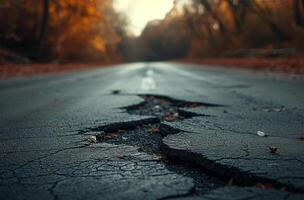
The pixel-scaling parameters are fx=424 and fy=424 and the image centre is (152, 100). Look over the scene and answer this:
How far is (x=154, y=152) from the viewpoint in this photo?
3215 mm

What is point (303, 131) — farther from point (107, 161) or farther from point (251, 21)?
point (251, 21)

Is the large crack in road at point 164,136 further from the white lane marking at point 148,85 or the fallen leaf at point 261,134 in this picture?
the white lane marking at point 148,85

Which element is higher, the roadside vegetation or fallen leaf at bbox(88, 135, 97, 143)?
the roadside vegetation

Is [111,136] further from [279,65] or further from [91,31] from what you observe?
[91,31]

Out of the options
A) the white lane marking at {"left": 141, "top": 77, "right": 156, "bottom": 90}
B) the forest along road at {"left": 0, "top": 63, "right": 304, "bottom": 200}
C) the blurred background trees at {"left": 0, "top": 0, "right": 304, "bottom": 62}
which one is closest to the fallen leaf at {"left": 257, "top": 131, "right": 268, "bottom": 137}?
the forest along road at {"left": 0, "top": 63, "right": 304, "bottom": 200}

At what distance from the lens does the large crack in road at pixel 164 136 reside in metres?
2.47

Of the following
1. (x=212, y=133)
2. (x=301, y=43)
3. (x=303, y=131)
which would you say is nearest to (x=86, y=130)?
(x=212, y=133)

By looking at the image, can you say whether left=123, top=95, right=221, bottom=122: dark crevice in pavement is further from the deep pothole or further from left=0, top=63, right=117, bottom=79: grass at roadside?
left=0, top=63, right=117, bottom=79: grass at roadside

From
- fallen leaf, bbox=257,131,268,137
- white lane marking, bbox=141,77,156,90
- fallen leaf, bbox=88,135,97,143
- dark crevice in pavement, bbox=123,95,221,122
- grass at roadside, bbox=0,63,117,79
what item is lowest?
fallen leaf, bbox=88,135,97,143

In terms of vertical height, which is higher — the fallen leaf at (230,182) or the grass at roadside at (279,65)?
the grass at roadside at (279,65)

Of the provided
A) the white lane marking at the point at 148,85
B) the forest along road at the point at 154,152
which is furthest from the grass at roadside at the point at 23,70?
the forest along road at the point at 154,152

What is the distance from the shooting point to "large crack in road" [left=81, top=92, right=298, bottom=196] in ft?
8.10

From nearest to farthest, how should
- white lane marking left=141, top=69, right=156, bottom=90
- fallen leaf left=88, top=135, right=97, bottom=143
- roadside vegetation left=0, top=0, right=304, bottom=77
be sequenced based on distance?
1. fallen leaf left=88, top=135, right=97, bottom=143
2. white lane marking left=141, top=69, right=156, bottom=90
3. roadside vegetation left=0, top=0, right=304, bottom=77

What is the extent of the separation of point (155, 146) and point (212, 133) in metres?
0.65
